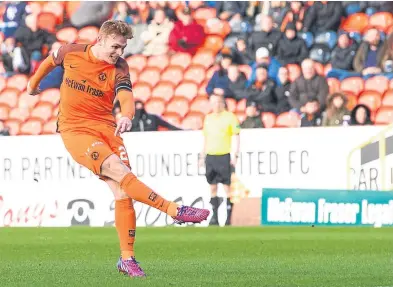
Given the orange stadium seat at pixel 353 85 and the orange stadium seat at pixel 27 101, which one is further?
the orange stadium seat at pixel 27 101

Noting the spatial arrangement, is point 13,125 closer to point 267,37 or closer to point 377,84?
point 267,37

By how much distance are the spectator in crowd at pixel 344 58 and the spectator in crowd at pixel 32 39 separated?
6007 millimetres

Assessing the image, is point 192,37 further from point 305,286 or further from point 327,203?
point 305,286

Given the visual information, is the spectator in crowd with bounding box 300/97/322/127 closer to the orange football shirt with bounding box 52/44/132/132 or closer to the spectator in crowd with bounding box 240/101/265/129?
the spectator in crowd with bounding box 240/101/265/129

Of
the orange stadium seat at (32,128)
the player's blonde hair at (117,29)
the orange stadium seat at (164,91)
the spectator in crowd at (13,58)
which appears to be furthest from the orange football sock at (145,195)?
the spectator in crowd at (13,58)

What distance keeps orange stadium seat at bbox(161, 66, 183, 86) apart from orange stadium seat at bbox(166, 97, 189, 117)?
18.7 inches

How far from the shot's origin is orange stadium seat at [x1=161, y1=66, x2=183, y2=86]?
20562 millimetres

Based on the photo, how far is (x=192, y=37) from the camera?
67.6ft

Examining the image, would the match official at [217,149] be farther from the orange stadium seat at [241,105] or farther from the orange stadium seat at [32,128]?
the orange stadium seat at [32,128]

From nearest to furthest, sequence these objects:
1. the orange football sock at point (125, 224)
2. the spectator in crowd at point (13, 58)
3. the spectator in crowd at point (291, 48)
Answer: the orange football sock at point (125, 224) < the spectator in crowd at point (291, 48) < the spectator in crowd at point (13, 58)

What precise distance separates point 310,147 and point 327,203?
3.31 ft

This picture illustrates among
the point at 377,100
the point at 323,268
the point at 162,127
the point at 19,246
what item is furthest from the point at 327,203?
the point at 323,268

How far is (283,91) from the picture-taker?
749 inches

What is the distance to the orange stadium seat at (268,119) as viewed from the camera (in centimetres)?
1900
